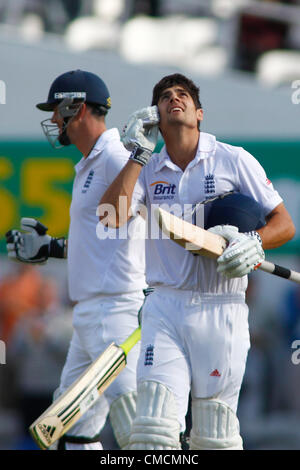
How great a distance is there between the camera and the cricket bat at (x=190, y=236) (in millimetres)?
3688

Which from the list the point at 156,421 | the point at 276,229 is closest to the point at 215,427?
the point at 156,421

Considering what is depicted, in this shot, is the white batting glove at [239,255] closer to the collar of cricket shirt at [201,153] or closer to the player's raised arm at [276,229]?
the player's raised arm at [276,229]

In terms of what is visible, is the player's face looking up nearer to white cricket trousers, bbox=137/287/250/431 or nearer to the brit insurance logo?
the brit insurance logo

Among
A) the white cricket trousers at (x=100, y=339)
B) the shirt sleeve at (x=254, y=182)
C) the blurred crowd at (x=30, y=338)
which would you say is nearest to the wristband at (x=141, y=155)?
the shirt sleeve at (x=254, y=182)

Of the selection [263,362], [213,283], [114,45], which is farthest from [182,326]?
[114,45]

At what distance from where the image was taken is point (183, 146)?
406cm

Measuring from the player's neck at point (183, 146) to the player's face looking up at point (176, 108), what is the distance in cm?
5

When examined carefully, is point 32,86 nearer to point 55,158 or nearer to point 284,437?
point 55,158

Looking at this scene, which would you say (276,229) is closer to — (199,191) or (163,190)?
(199,191)

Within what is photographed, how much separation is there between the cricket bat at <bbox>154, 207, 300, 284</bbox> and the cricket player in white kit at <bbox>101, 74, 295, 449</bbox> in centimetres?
6

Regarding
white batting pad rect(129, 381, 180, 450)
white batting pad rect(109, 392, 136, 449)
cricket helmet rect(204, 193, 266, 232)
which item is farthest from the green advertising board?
white batting pad rect(129, 381, 180, 450)

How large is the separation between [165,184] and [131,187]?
16 centimetres

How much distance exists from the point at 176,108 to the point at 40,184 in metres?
3.33

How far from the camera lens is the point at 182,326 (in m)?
3.89
